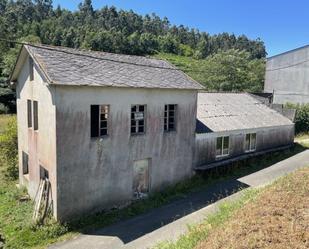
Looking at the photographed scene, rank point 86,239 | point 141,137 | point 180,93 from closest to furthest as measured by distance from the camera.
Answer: point 86,239 < point 141,137 < point 180,93

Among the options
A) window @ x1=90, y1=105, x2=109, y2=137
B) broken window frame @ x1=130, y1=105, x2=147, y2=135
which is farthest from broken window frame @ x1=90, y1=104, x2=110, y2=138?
broken window frame @ x1=130, y1=105, x2=147, y2=135

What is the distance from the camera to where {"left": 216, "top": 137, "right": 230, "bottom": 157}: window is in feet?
69.6

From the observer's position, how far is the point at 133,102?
16.4 m

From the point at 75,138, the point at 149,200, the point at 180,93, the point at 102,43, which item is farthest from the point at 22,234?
the point at 102,43

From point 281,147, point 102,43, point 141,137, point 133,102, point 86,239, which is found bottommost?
point 86,239

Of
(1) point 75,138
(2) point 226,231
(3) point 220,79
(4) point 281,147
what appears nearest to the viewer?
(2) point 226,231

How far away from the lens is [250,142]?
928 inches

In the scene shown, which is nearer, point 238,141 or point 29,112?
point 29,112

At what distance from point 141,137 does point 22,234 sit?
7.06 metres

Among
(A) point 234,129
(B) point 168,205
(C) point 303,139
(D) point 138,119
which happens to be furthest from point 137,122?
(C) point 303,139

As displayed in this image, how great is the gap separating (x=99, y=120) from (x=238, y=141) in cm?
1106

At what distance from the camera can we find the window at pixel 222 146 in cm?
2122

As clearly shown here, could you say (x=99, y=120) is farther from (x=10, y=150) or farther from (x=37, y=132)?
(x=10, y=150)

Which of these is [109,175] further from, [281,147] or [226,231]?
[281,147]
